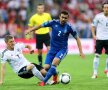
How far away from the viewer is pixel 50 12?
2989 centimetres

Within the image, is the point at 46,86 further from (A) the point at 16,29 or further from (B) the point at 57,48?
(A) the point at 16,29

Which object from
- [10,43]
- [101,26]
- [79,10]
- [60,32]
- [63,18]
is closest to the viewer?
[10,43]

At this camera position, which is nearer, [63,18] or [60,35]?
[63,18]

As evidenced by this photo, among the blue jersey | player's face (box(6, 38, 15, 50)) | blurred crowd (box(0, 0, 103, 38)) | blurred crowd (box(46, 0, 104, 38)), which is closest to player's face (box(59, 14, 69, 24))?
the blue jersey

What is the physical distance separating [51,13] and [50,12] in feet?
0.29

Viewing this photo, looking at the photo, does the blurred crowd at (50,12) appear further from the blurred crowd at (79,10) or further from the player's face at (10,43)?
the player's face at (10,43)

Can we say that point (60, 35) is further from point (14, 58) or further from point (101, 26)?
point (101, 26)

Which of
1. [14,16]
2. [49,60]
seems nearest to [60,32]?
[49,60]

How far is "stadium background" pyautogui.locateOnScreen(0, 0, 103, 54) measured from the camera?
27.7 m

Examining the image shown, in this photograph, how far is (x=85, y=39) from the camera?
90.2 feet

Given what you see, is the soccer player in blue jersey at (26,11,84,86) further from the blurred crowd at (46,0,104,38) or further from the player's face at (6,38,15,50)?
the blurred crowd at (46,0,104,38)

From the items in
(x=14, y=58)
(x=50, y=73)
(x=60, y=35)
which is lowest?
(x=50, y=73)

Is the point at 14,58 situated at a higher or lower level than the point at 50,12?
higher

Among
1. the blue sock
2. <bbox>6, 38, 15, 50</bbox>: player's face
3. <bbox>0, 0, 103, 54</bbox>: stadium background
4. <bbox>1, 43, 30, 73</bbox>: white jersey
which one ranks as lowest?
<bbox>0, 0, 103, 54</bbox>: stadium background
